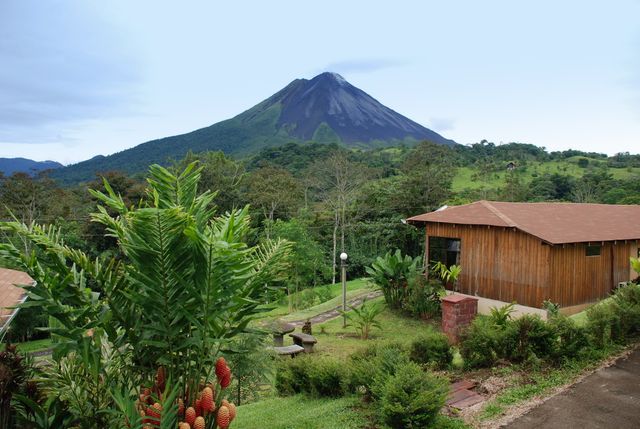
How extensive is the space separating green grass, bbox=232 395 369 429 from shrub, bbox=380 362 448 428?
530mm

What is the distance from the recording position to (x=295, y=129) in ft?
335

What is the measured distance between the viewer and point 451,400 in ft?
17.1

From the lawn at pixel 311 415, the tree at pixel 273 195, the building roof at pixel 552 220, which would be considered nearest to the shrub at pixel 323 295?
the building roof at pixel 552 220

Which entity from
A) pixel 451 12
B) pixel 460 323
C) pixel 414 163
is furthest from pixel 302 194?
pixel 460 323

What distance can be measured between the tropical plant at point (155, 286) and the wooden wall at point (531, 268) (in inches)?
420

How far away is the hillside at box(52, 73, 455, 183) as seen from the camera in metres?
87.9

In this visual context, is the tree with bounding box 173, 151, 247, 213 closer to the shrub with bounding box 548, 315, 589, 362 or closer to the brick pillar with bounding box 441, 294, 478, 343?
the brick pillar with bounding box 441, 294, 478, 343

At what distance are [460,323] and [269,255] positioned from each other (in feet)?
18.7

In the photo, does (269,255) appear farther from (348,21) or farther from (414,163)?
(348,21)

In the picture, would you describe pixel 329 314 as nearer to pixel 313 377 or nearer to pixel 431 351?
pixel 431 351

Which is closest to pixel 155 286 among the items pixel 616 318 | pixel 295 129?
pixel 616 318

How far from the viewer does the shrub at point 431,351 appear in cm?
646

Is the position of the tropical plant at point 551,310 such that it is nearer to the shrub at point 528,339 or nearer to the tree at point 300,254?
the shrub at point 528,339

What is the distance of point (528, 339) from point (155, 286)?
5173mm
